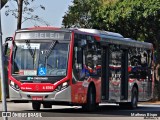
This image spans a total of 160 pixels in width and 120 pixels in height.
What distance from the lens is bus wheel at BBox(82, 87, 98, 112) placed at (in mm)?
19484

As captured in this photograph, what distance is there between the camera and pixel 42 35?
18844 millimetres

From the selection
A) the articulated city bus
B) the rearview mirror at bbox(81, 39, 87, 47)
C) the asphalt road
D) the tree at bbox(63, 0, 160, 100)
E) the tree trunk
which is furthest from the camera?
the tree at bbox(63, 0, 160, 100)

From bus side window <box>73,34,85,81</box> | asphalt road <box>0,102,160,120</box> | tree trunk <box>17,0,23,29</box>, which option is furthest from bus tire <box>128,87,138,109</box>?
tree trunk <box>17,0,23,29</box>

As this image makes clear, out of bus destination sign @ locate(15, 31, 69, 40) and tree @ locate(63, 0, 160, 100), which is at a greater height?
tree @ locate(63, 0, 160, 100)

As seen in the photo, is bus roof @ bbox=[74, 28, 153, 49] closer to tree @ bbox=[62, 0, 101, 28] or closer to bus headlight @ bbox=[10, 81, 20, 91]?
bus headlight @ bbox=[10, 81, 20, 91]

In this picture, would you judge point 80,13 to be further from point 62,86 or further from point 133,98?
point 62,86

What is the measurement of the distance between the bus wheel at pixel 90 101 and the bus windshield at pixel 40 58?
71.1 inches

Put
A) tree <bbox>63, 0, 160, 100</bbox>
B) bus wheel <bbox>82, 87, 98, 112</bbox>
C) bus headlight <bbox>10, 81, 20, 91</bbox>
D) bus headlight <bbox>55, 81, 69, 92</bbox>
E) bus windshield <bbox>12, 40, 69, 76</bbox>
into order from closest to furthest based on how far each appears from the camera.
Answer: bus headlight <bbox>55, 81, 69, 92</bbox>, bus windshield <bbox>12, 40, 69, 76</bbox>, bus headlight <bbox>10, 81, 20, 91</bbox>, bus wheel <bbox>82, 87, 98, 112</bbox>, tree <bbox>63, 0, 160, 100</bbox>

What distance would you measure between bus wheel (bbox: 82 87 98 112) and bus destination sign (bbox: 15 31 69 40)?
2329 millimetres

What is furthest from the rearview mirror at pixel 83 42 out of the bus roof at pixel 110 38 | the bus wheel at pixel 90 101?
the bus wheel at pixel 90 101

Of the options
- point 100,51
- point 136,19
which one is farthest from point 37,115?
point 136,19

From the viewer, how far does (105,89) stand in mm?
21484

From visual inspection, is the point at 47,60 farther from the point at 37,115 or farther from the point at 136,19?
the point at 136,19

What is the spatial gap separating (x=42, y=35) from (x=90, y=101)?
3.01m
